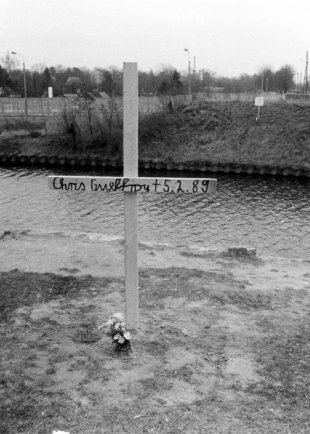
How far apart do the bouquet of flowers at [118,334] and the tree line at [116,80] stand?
57.2 metres

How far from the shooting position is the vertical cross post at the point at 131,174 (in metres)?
5.95

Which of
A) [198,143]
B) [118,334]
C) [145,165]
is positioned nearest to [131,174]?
[118,334]

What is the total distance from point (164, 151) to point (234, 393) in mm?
38665

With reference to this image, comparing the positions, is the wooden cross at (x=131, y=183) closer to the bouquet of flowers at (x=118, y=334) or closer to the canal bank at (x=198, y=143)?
the bouquet of flowers at (x=118, y=334)

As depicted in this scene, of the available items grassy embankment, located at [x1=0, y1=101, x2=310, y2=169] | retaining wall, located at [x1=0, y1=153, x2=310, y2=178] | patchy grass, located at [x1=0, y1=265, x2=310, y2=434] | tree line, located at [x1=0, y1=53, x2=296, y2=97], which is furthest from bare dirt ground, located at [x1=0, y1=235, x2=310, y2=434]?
tree line, located at [x1=0, y1=53, x2=296, y2=97]

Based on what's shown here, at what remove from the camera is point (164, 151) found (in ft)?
142

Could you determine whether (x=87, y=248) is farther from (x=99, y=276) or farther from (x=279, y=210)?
(x=279, y=210)

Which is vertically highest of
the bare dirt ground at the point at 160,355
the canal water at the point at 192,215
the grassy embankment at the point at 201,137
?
the grassy embankment at the point at 201,137

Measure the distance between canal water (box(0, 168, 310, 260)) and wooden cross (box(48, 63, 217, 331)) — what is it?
35.0 ft

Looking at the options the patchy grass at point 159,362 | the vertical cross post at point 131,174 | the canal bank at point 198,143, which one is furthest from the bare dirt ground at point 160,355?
the canal bank at point 198,143

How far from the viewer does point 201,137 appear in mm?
44531

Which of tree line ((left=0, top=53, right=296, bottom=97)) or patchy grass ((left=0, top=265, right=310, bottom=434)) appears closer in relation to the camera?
patchy grass ((left=0, top=265, right=310, bottom=434))

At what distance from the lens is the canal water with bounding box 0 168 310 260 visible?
20.3 meters

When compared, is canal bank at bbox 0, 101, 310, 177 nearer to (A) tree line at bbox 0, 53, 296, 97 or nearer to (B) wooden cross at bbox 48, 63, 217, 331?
(A) tree line at bbox 0, 53, 296, 97
